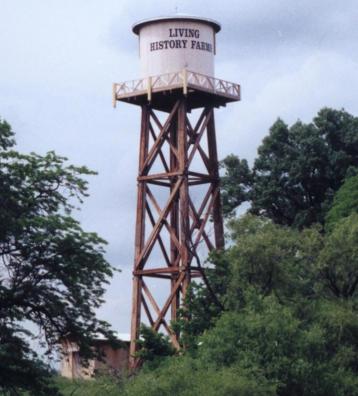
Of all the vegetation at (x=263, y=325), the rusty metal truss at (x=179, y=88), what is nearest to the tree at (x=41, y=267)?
the vegetation at (x=263, y=325)

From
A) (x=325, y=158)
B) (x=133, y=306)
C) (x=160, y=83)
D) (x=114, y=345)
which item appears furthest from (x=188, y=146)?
(x=114, y=345)

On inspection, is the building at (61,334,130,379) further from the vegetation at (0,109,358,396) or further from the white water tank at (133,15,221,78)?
the white water tank at (133,15,221,78)

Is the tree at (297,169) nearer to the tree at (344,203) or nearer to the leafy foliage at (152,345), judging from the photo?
the tree at (344,203)

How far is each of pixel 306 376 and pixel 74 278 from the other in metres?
9.96

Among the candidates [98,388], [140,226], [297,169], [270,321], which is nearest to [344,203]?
[297,169]

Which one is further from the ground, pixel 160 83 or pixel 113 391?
pixel 160 83

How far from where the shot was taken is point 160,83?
6838cm

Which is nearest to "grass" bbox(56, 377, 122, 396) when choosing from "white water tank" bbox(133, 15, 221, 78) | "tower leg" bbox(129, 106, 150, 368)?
"tower leg" bbox(129, 106, 150, 368)

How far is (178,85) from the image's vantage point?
67.6 m

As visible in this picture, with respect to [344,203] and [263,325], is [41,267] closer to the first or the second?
[263,325]

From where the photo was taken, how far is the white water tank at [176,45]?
225 feet

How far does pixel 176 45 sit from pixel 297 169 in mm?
14853

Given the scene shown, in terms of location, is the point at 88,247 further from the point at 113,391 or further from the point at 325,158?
the point at 325,158

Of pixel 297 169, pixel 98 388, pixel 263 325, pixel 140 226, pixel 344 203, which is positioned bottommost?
pixel 98 388
